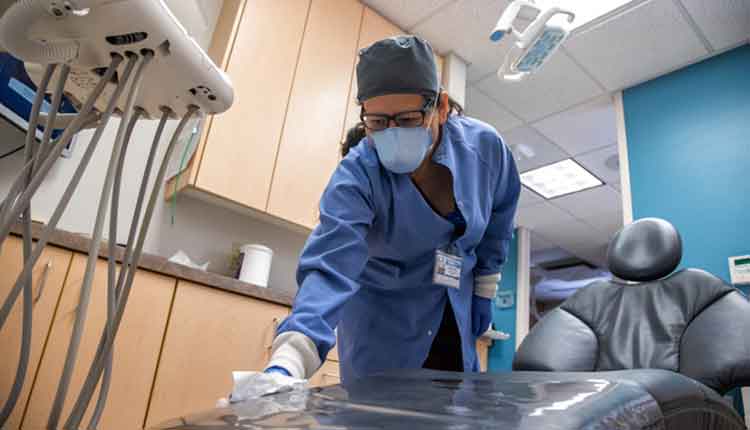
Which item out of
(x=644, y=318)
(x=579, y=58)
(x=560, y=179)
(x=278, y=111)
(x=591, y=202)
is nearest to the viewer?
(x=644, y=318)

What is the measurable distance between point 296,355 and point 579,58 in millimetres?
2808

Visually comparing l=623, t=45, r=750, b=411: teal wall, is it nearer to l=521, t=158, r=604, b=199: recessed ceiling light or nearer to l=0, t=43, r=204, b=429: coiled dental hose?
l=521, t=158, r=604, b=199: recessed ceiling light

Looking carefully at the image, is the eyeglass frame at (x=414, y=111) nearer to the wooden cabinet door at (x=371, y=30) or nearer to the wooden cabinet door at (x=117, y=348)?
the wooden cabinet door at (x=117, y=348)

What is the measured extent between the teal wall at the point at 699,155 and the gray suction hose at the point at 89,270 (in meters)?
2.66

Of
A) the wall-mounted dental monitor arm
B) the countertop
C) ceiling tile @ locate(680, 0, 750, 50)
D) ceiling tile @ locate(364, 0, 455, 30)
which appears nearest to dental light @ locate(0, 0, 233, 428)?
the wall-mounted dental monitor arm

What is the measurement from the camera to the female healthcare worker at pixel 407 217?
3.31ft

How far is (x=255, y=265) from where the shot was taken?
6.89 ft

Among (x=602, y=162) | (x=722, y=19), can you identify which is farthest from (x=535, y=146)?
(x=722, y=19)

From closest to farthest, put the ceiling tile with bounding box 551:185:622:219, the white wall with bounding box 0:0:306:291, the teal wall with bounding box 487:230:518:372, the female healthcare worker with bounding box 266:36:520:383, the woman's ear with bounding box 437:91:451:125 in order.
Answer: the female healthcare worker with bounding box 266:36:520:383
the woman's ear with bounding box 437:91:451:125
the white wall with bounding box 0:0:306:291
the ceiling tile with bounding box 551:185:622:219
the teal wall with bounding box 487:230:518:372

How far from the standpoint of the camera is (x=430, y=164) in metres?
1.19

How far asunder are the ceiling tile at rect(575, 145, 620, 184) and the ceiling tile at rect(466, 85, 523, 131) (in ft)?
2.41

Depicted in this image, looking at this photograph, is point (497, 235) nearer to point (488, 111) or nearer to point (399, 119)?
point (399, 119)

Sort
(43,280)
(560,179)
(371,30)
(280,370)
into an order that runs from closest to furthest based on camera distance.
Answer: (280,370)
(43,280)
(371,30)
(560,179)

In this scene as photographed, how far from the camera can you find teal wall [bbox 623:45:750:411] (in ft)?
7.98
